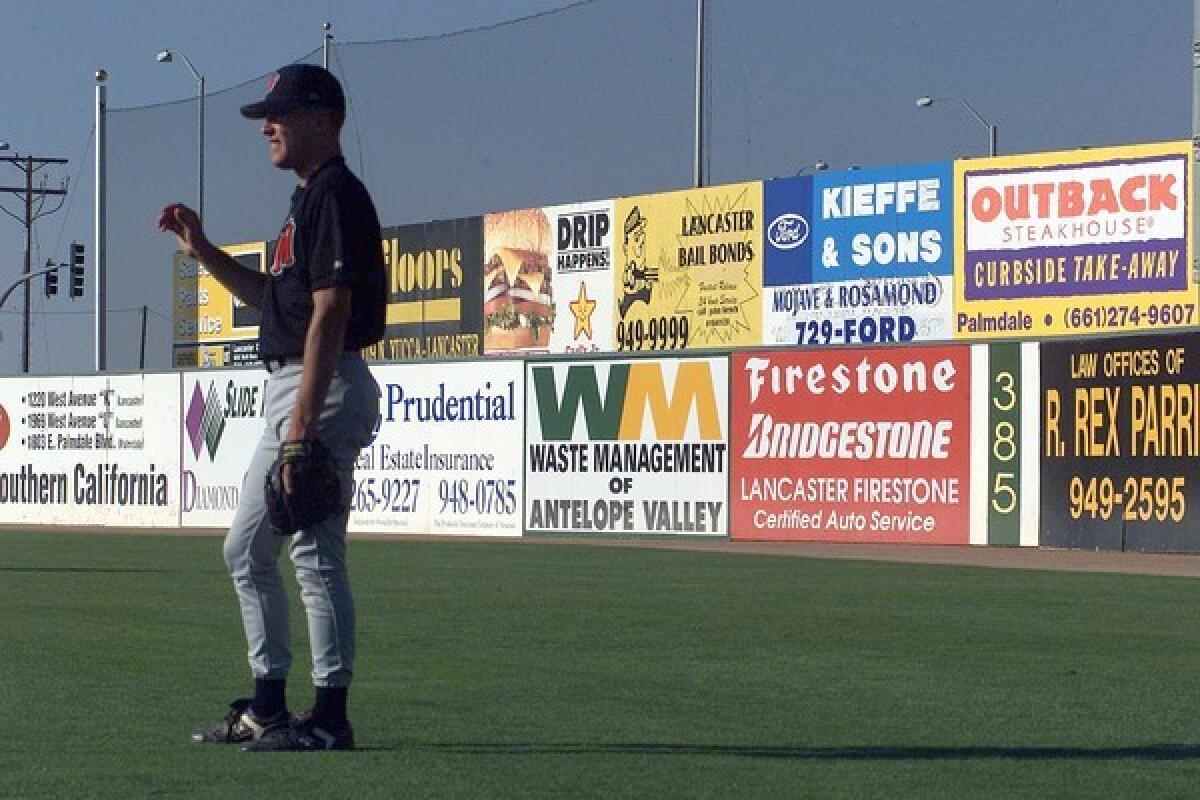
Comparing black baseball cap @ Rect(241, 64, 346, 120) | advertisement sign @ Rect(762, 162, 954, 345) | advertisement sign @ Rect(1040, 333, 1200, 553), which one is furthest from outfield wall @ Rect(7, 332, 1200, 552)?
black baseball cap @ Rect(241, 64, 346, 120)

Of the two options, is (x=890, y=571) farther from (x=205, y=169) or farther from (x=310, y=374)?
(x=205, y=169)

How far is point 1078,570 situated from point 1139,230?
17.8 meters

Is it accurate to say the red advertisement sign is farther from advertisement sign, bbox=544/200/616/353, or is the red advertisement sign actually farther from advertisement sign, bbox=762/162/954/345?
advertisement sign, bbox=544/200/616/353

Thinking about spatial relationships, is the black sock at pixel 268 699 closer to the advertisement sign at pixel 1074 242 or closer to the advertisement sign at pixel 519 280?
the advertisement sign at pixel 1074 242

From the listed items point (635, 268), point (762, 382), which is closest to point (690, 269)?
point (635, 268)

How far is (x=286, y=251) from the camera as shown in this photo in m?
7.64

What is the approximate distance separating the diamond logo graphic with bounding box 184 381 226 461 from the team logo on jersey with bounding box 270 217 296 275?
28.6 m

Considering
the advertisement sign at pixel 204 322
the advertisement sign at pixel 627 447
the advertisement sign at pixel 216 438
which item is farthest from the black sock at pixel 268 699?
the advertisement sign at pixel 204 322

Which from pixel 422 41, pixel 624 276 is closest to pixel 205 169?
pixel 422 41

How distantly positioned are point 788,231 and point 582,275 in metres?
5.39

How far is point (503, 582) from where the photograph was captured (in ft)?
60.9

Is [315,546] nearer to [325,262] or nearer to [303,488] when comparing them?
[303,488]

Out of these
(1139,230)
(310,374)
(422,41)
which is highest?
(422,41)

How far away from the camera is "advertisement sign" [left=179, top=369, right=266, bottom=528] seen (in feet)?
116
